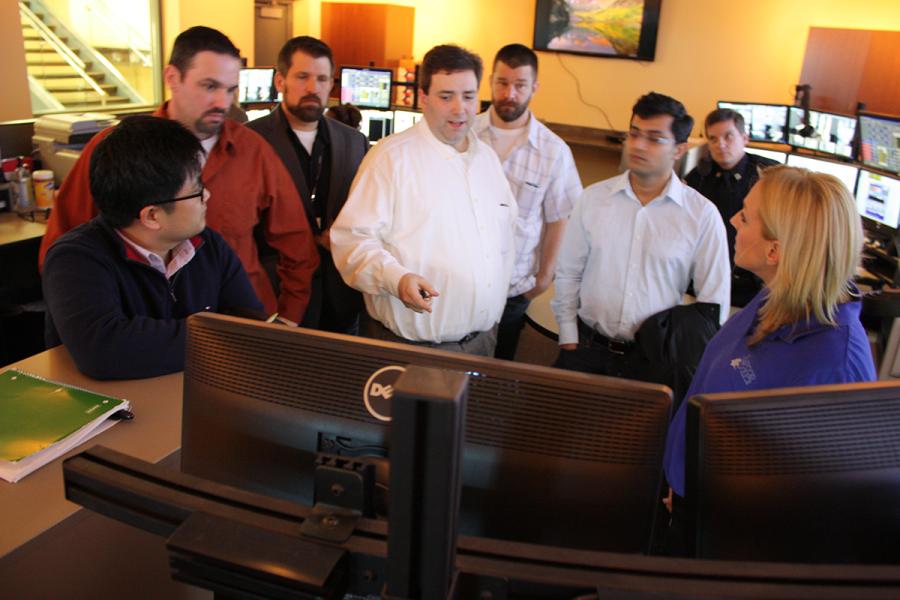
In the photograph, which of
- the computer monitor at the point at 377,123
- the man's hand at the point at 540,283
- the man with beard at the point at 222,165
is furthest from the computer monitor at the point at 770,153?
the man with beard at the point at 222,165

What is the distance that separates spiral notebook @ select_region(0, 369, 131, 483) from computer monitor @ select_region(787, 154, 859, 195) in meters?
3.68

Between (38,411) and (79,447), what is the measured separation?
0.13 metres

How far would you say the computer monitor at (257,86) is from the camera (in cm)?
566

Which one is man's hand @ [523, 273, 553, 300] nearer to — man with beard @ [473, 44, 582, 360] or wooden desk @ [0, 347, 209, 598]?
man with beard @ [473, 44, 582, 360]

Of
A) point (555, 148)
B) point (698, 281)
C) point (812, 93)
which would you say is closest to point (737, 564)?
point (698, 281)

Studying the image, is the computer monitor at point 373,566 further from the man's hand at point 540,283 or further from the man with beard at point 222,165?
the man's hand at point 540,283

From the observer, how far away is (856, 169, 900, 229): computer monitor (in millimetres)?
3744

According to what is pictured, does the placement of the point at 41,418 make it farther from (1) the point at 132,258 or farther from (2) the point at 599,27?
(2) the point at 599,27

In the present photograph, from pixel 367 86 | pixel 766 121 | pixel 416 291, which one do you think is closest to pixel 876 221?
pixel 766 121

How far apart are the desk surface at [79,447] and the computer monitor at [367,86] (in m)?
4.22

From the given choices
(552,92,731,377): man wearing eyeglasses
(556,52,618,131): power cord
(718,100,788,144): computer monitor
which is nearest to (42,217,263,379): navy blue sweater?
(552,92,731,377): man wearing eyeglasses

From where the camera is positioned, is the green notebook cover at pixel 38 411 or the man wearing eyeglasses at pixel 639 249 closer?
the green notebook cover at pixel 38 411

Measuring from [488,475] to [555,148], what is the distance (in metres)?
2.12

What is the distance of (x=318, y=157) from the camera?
2.68 metres
